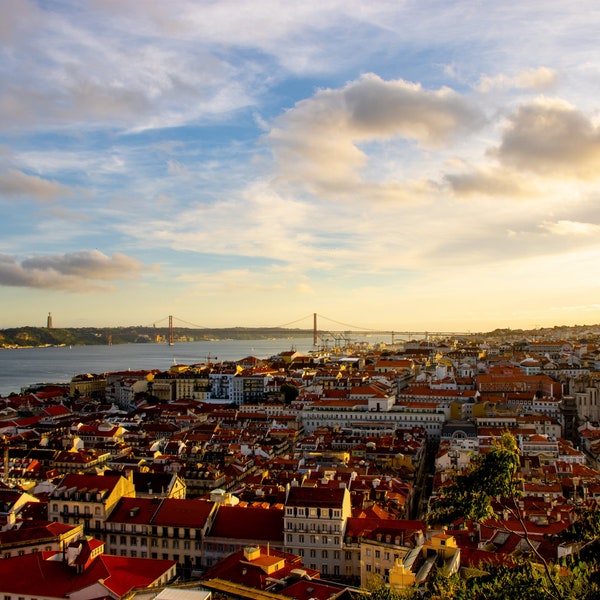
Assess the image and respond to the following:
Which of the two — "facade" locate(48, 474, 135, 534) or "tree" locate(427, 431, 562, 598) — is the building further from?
"tree" locate(427, 431, 562, 598)

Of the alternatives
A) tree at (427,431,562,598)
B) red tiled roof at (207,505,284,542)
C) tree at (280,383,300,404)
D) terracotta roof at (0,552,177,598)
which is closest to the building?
terracotta roof at (0,552,177,598)

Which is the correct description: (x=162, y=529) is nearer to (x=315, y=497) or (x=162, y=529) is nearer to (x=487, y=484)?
(x=315, y=497)

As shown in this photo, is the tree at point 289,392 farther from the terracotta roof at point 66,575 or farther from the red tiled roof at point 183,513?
the terracotta roof at point 66,575

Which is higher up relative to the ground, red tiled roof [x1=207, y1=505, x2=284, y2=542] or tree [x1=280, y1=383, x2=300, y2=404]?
tree [x1=280, y1=383, x2=300, y2=404]

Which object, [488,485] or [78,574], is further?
[78,574]

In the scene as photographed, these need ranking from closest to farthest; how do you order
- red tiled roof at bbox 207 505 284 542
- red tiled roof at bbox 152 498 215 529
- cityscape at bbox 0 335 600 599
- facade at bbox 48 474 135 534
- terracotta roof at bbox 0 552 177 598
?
cityscape at bbox 0 335 600 599, terracotta roof at bbox 0 552 177 598, red tiled roof at bbox 207 505 284 542, red tiled roof at bbox 152 498 215 529, facade at bbox 48 474 135 534

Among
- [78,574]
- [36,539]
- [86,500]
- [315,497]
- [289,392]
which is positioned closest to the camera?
[78,574]

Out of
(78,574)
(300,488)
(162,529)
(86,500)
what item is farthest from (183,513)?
(78,574)

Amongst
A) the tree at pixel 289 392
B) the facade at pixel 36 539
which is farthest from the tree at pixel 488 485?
the tree at pixel 289 392

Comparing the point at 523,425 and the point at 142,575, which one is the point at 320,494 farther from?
the point at 523,425
